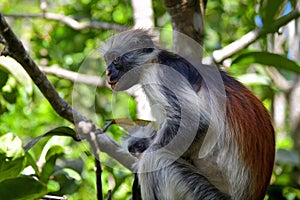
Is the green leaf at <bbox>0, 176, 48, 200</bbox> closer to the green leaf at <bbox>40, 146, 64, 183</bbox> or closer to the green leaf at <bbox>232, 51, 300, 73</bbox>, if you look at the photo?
the green leaf at <bbox>40, 146, 64, 183</bbox>

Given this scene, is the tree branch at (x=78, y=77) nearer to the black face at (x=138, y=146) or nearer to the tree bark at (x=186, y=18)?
the black face at (x=138, y=146)

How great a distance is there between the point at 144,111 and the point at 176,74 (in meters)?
0.70

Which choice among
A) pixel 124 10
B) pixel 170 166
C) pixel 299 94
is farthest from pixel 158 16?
pixel 170 166

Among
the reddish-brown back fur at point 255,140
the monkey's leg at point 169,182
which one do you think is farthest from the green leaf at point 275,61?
the monkey's leg at point 169,182

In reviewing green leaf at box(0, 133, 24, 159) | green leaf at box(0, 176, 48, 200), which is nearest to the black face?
green leaf at box(0, 133, 24, 159)

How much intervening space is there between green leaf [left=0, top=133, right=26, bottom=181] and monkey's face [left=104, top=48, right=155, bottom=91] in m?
1.47

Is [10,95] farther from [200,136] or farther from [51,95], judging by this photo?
[200,136]

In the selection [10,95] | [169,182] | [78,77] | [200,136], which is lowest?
[169,182]

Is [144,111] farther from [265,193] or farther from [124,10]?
[124,10]

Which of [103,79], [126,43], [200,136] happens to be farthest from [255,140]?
[103,79]

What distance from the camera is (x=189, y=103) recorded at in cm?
389

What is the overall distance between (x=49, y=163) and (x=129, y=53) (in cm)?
117

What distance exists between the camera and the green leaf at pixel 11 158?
8.87 feet

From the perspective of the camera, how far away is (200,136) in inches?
154
